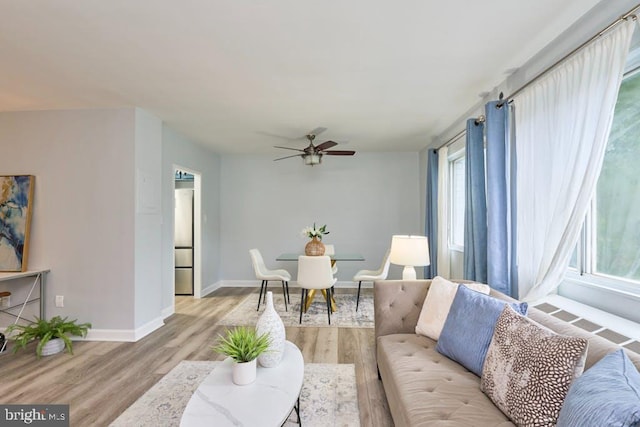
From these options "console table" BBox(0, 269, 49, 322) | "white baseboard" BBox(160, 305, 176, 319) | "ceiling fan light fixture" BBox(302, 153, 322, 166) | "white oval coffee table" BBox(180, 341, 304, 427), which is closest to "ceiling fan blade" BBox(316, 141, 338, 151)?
"ceiling fan light fixture" BBox(302, 153, 322, 166)

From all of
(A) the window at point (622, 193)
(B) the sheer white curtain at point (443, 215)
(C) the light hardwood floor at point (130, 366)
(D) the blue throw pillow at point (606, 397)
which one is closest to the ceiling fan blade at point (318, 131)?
(B) the sheer white curtain at point (443, 215)

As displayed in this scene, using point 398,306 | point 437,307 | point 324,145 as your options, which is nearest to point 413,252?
point 398,306

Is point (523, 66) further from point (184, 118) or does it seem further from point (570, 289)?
point (184, 118)

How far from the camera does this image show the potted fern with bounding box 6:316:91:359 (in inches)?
115

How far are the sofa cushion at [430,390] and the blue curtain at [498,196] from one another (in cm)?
94

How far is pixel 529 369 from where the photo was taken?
4.09 ft

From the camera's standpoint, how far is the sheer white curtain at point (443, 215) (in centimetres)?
418

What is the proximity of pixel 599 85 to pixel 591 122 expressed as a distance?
190 mm

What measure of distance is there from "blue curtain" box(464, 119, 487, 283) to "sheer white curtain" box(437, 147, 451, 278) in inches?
43.9

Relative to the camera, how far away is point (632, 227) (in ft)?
5.39

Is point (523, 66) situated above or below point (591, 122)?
above

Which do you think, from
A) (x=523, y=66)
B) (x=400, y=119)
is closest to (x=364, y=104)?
(x=400, y=119)

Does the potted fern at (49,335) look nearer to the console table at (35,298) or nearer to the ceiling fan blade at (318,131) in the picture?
the console table at (35,298)
